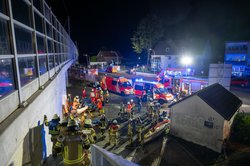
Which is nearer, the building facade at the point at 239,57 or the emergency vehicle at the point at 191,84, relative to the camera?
the emergency vehicle at the point at 191,84

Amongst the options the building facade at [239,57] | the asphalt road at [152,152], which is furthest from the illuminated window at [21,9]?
the building facade at [239,57]

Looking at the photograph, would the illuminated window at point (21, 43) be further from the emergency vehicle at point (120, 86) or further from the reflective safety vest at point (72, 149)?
the emergency vehicle at point (120, 86)

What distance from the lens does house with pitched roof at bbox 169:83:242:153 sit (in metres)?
9.69

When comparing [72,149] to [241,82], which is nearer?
[72,149]

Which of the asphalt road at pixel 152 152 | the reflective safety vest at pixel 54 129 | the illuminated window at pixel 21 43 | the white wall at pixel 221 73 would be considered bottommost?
the asphalt road at pixel 152 152

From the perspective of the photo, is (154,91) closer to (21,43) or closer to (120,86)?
(120,86)

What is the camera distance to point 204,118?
400 inches

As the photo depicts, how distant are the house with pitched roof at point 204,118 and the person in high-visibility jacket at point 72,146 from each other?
8447mm

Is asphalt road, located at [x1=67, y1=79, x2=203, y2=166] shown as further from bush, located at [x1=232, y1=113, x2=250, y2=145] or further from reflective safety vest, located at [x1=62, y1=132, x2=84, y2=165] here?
reflective safety vest, located at [x1=62, y1=132, x2=84, y2=165]

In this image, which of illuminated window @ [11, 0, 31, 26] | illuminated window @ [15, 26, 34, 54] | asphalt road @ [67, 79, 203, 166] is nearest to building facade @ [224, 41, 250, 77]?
asphalt road @ [67, 79, 203, 166]

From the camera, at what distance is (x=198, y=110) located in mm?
10391

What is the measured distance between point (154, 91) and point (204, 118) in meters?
8.07

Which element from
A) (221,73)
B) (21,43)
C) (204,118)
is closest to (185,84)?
(221,73)

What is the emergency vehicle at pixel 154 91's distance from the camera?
1744 cm
